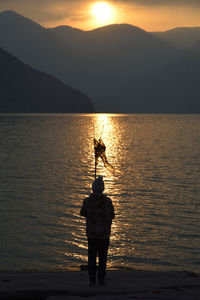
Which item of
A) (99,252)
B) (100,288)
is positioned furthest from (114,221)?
(100,288)

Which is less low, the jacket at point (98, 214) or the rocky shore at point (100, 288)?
the jacket at point (98, 214)

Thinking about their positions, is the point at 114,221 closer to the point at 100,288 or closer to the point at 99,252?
the point at 99,252

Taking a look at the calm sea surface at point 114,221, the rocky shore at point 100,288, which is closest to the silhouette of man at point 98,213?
the rocky shore at point 100,288

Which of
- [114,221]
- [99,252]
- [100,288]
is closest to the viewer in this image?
[100,288]

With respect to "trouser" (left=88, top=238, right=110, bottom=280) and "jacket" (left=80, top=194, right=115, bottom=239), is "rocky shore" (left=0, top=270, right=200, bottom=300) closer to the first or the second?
"trouser" (left=88, top=238, right=110, bottom=280)

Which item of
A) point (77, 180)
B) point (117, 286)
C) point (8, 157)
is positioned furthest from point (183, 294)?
point (8, 157)

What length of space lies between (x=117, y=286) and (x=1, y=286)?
213 centimetres

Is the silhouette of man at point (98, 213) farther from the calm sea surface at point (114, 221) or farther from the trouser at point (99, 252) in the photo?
the calm sea surface at point (114, 221)

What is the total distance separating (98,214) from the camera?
8688mm

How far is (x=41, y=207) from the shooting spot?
24.1 meters

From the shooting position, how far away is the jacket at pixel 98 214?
8.65 metres

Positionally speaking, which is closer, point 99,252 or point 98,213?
point 98,213

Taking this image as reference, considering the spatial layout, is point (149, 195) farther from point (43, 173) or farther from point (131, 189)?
point (43, 173)

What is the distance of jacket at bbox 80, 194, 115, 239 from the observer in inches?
340
